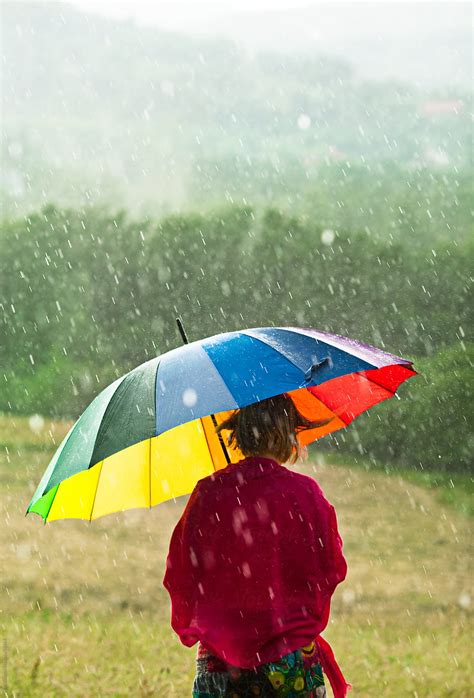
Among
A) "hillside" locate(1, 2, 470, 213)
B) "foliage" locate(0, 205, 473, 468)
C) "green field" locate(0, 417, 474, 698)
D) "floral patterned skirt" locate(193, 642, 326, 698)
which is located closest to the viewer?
"floral patterned skirt" locate(193, 642, 326, 698)

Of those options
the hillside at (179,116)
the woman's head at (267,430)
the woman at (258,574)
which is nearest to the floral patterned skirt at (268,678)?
the woman at (258,574)

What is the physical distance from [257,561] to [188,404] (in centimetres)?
43

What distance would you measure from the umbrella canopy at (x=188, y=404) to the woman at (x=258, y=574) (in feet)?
0.55

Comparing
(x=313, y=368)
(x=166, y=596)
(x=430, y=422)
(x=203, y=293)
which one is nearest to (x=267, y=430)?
(x=313, y=368)

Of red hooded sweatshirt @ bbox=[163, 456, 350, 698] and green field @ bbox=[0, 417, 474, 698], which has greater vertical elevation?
red hooded sweatshirt @ bbox=[163, 456, 350, 698]

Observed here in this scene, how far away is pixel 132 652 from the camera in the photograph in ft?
20.4

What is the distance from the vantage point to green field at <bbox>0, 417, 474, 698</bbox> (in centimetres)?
572

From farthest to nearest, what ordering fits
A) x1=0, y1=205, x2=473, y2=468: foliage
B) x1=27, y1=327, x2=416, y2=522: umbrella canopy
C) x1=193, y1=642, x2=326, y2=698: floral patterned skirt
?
x1=0, y1=205, x2=473, y2=468: foliage < x1=27, y1=327, x2=416, y2=522: umbrella canopy < x1=193, y1=642, x2=326, y2=698: floral patterned skirt

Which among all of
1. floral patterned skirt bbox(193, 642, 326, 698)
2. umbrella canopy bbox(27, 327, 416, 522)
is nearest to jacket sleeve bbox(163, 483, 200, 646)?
floral patterned skirt bbox(193, 642, 326, 698)

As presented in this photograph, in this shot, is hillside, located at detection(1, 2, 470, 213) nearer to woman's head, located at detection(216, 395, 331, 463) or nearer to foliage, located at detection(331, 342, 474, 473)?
foliage, located at detection(331, 342, 474, 473)

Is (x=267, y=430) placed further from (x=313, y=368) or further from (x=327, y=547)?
(x=327, y=547)

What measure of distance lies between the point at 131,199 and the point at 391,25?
19.4 meters

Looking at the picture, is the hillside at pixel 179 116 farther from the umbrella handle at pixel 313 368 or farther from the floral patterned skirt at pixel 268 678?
the floral patterned skirt at pixel 268 678

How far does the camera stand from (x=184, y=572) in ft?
6.63
